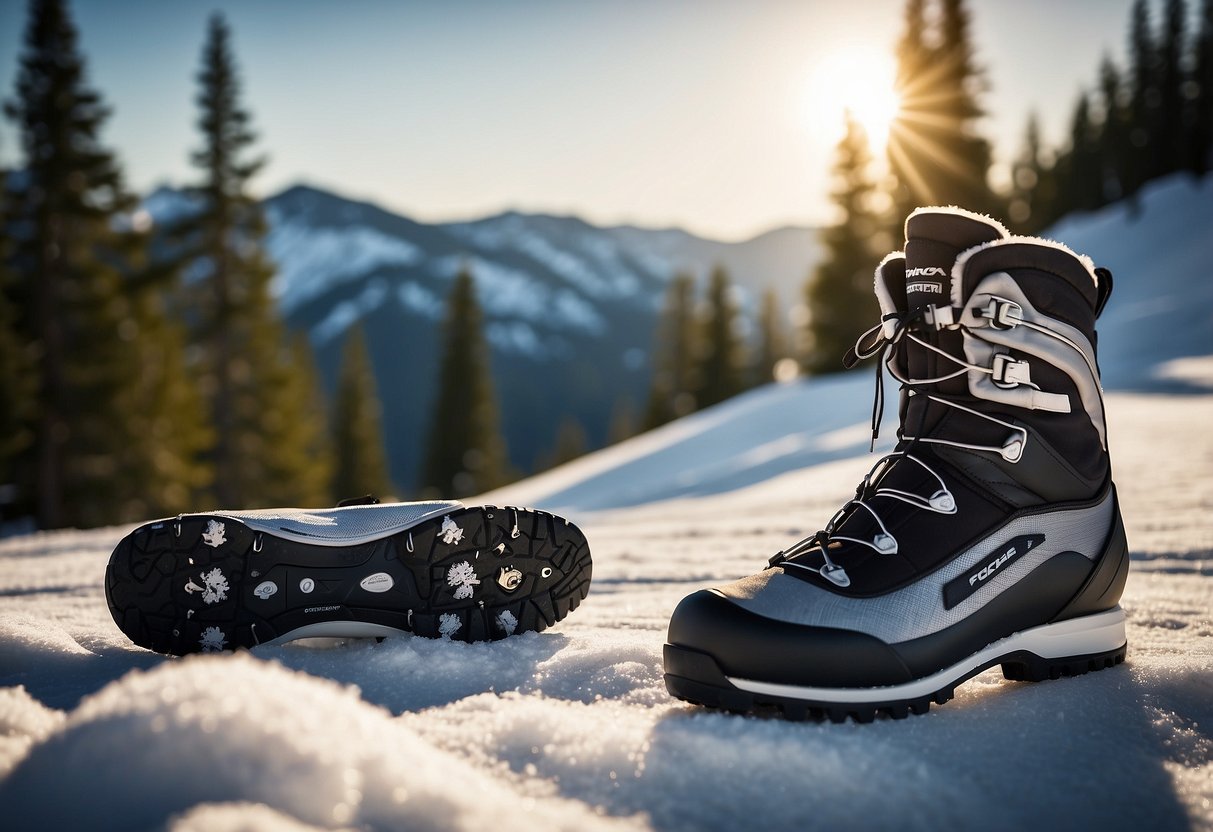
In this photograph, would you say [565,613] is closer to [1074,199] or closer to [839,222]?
[839,222]

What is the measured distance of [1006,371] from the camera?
4.01 ft

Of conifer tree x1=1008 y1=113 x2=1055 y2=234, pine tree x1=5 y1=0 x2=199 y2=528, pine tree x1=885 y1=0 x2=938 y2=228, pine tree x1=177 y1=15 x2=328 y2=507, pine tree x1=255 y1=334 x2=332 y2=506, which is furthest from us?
conifer tree x1=1008 y1=113 x2=1055 y2=234

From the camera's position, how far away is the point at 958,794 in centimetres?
80

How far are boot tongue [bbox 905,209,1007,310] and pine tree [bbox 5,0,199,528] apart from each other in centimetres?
1511

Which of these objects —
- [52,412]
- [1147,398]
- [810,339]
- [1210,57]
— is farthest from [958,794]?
[1210,57]

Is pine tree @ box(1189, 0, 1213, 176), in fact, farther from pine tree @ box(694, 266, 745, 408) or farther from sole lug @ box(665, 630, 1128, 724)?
sole lug @ box(665, 630, 1128, 724)

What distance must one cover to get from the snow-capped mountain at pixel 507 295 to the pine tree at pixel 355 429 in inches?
1274

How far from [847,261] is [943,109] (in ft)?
14.8

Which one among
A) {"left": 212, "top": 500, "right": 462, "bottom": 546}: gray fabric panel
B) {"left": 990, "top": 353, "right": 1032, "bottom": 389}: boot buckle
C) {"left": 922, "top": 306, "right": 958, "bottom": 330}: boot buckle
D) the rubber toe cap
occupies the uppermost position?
{"left": 922, "top": 306, "right": 958, "bottom": 330}: boot buckle

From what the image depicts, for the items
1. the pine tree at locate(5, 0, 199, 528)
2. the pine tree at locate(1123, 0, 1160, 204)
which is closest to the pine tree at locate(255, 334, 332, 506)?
the pine tree at locate(5, 0, 199, 528)

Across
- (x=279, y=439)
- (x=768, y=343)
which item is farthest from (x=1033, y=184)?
(x=279, y=439)

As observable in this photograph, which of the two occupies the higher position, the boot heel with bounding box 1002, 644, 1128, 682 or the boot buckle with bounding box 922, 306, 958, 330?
the boot buckle with bounding box 922, 306, 958, 330

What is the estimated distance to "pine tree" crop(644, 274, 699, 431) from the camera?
31.1 m

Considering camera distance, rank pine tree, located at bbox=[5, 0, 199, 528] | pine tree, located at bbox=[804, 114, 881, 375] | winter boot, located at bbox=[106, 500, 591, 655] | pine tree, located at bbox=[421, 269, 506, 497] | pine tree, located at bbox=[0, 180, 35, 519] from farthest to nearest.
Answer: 1. pine tree, located at bbox=[421, 269, 506, 497]
2. pine tree, located at bbox=[804, 114, 881, 375]
3. pine tree, located at bbox=[5, 0, 199, 528]
4. pine tree, located at bbox=[0, 180, 35, 519]
5. winter boot, located at bbox=[106, 500, 591, 655]
